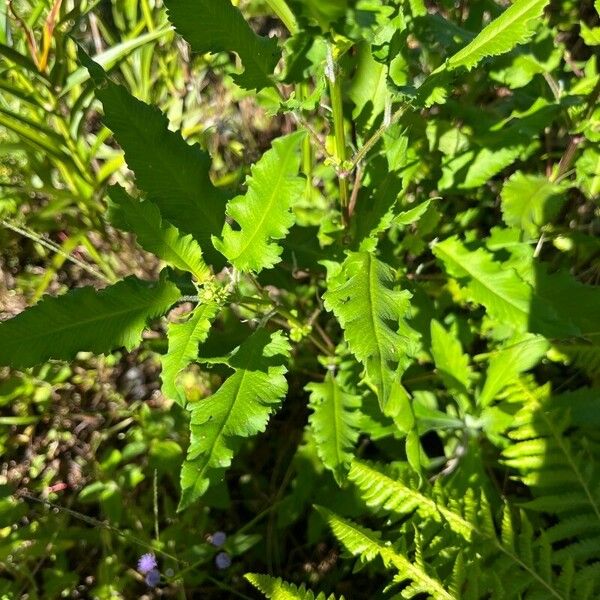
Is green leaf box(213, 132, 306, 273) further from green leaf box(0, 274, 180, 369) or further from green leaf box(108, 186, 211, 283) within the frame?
green leaf box(0, 274, 180, 369)

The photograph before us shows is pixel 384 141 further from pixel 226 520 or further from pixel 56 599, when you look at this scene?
pixel 56 599

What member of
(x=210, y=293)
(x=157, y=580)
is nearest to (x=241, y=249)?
(x=210, y=293)

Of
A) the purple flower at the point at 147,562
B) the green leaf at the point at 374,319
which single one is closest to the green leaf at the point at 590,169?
the green leaf at the point at 374,319

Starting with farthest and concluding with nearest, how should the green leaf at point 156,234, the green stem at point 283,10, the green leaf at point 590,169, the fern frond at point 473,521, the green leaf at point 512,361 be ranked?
1. the green leaf at point 590,169
2. the green leaf at point 512,361
3. the fern frond at point 473,521
4. the green stem at point 283,10
5. the green leaf at point 156,234

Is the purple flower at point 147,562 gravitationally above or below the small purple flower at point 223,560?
above

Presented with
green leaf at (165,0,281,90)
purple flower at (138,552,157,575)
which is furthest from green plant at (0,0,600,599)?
purple flower at (138,552,157,575)

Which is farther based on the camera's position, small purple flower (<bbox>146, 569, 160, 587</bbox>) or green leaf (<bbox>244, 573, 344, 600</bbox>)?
small purple flower (<bbox>146, 569, 160, 587</bbox>)

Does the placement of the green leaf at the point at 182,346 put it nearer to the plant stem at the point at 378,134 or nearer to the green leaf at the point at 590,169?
the plant stem at the point at 378,134
